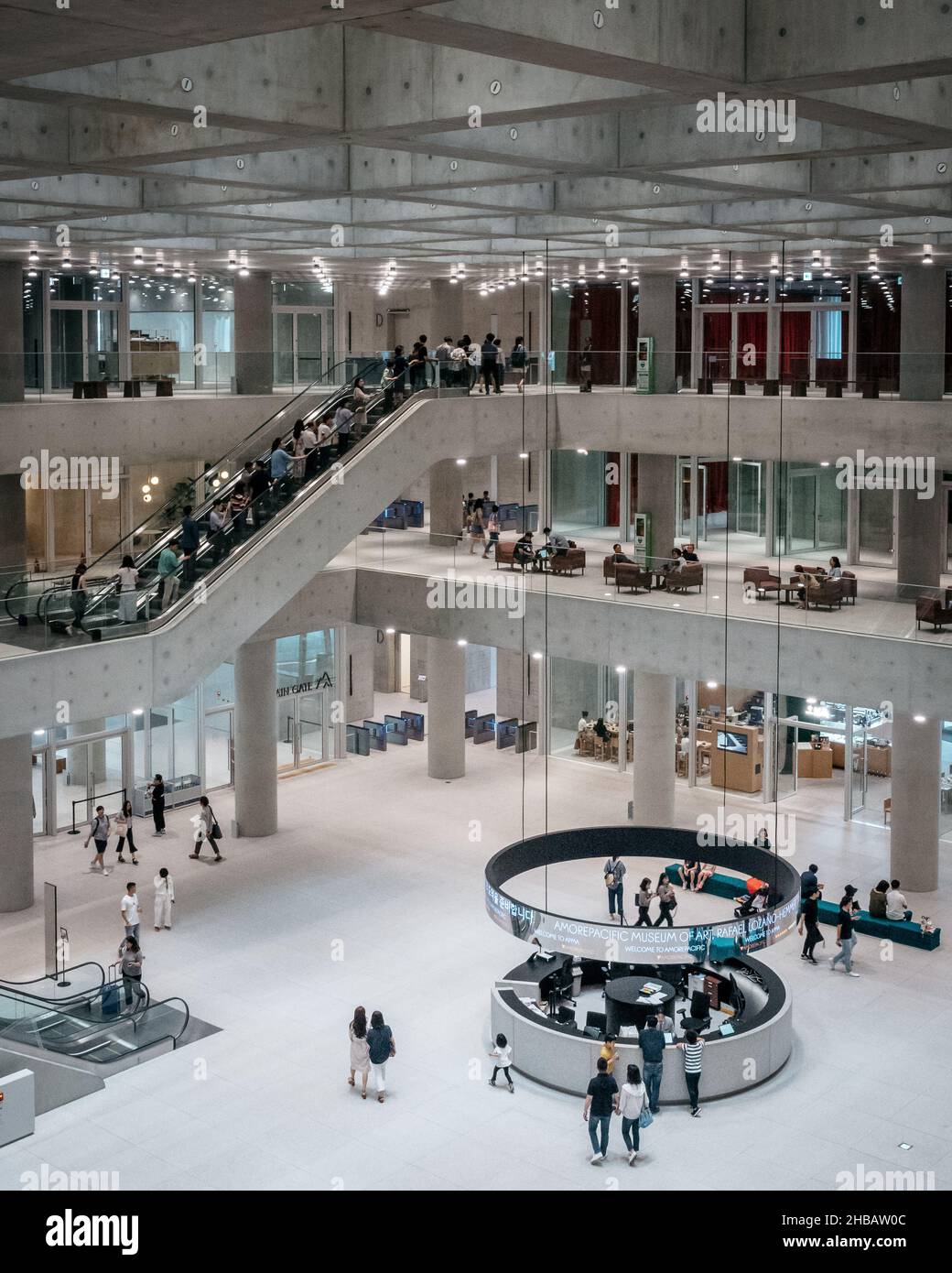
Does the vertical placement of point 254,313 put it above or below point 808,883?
above

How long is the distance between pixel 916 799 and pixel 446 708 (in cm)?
1099

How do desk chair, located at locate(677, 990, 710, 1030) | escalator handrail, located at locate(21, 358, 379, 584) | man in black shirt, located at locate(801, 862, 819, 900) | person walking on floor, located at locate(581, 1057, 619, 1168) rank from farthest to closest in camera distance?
escalator handrail, located at locate(21, 358, 379, 584)
man in black shirt, located at locate(801, 862, 819, 900)
desk chair, located at locate(677, 990, 710, 1030)
person walking on floor, located at locate(581, 1057, 619, 1168)

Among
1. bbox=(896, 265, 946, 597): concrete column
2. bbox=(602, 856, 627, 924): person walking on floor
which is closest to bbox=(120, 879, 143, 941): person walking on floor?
bbox=(602, 856, 627, 924): person walking on floor

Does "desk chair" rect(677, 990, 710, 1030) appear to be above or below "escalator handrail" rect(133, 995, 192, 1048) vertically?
above

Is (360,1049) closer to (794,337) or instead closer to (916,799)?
(916,799)

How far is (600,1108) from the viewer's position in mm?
16609

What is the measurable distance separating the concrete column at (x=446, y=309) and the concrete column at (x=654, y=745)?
365 inches

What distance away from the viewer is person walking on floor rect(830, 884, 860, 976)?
22.4 metres

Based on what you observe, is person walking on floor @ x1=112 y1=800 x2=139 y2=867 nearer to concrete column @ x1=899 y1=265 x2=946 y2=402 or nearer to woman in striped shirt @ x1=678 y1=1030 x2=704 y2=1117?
woman in striped shirt @ x1=678 y1=1030 x2=704 y2=1117

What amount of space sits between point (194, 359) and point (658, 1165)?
17.9 m

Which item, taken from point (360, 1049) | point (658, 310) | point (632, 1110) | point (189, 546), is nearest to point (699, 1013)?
point (632, 1110)

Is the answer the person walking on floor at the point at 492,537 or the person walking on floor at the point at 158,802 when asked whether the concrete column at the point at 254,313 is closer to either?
the person walking on floor at the point at 492,537

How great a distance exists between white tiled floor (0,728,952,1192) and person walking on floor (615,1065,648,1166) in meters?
0.22

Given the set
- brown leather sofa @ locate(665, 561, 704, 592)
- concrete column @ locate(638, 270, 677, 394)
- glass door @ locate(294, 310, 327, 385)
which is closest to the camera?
brown leather sofa @ locate(665, 561, 704, 592)
